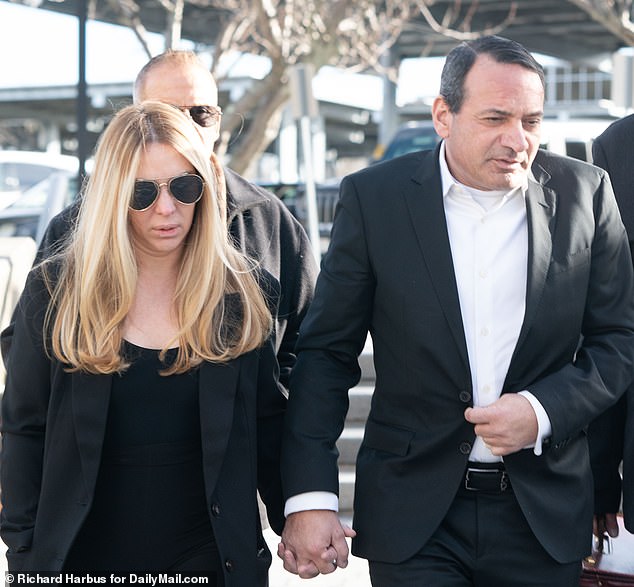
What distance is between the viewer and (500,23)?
31.7m

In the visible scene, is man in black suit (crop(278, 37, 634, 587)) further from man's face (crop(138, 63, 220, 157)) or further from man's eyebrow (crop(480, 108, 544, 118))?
man's face (crop(138, 63, 220, 157))

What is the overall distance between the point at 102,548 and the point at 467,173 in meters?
1.52

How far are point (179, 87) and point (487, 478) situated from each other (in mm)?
2115

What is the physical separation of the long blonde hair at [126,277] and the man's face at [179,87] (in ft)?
3.47

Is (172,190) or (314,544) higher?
(172,190)

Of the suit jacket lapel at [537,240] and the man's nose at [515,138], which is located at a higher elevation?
the man's nose at [515,138]

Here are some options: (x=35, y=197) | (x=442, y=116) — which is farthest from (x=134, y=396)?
(x=35, y=197)

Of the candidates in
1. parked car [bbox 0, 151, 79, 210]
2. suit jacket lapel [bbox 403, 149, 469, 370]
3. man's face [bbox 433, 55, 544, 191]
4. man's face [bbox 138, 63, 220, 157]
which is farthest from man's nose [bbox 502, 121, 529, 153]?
parked car [bbox 0, 151, 79, 210]

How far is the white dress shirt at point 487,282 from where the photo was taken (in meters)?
3.40

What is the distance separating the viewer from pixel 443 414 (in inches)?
135

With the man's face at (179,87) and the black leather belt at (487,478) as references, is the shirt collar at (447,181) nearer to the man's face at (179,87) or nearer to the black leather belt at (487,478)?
the black leather belt at (487,478)

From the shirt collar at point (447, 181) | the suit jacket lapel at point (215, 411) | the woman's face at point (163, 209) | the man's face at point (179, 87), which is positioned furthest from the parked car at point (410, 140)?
the suit jacket lapel at point (215, 411)

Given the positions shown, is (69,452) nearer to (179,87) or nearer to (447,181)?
(447,181)

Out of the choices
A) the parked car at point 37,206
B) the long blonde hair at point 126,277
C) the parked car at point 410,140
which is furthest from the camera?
the parked car at point 410,140
